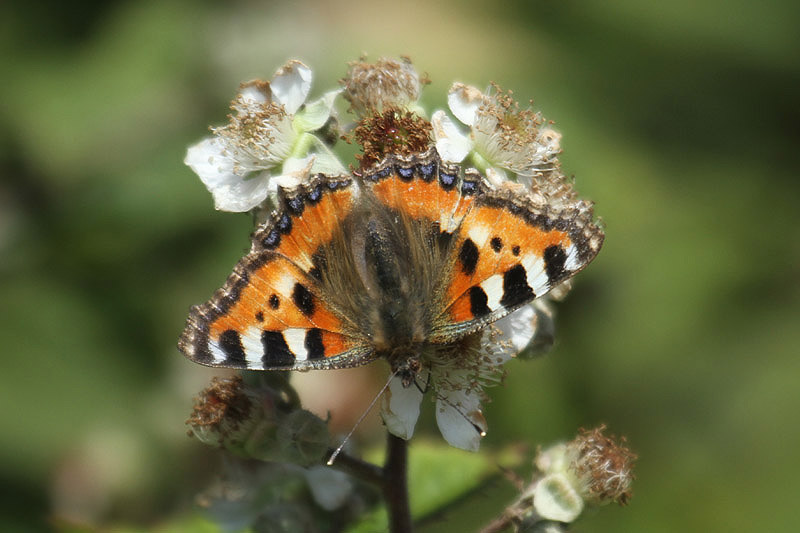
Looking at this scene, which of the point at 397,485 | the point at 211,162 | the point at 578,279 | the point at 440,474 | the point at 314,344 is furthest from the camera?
the point at 578,279

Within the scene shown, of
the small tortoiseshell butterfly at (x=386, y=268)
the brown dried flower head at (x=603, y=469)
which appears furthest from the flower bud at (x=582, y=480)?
the small tortoiseshell butterfly at (x=386, y=268)

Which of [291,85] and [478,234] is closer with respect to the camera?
[478,234]

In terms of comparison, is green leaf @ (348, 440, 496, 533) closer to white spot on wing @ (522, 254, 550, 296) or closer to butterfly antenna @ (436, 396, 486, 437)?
butterfly antenna @ (436, 396, 486, 437)

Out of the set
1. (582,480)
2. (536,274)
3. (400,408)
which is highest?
(536,274)

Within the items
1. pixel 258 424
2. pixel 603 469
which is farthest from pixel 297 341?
pixel 603 469

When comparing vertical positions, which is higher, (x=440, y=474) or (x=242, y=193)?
(x=242, y=193)

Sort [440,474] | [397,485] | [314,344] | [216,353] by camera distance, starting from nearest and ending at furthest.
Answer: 1. [216,353]
2. [314,344]
3. [397,485]
4. [440,474]

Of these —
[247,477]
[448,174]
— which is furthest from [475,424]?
[247,477]

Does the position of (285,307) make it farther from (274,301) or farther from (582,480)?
(582,480)
